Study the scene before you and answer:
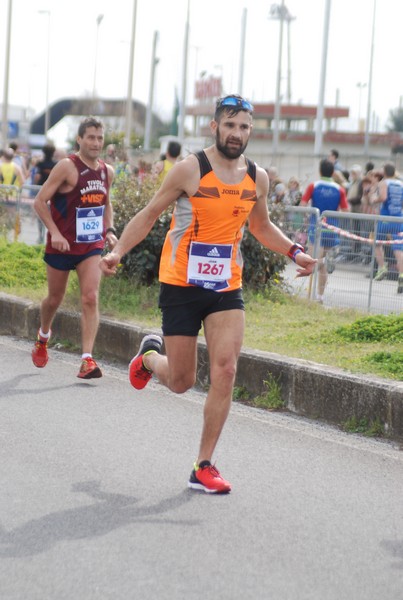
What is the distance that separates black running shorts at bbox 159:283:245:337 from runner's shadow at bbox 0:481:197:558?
2.91ft

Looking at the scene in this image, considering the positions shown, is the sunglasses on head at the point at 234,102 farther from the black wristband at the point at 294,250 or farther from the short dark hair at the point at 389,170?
the short dark hair at the point at 389,170

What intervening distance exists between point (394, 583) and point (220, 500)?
55.4 inches

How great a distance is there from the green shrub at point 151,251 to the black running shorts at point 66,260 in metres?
2.58

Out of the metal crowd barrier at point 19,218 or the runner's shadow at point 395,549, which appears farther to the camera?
the metal crowd barrier at point 19,218

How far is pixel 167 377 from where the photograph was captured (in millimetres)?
6504

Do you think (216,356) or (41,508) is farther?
(216,356)

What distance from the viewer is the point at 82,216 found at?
9.33 m

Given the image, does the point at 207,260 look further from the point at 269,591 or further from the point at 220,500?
the point at 269,591

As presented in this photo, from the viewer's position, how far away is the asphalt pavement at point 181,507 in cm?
448

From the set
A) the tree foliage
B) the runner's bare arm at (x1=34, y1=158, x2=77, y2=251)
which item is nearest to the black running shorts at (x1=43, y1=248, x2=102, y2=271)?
the runner's bare arm at (x1=34, y1=158, x2=77, y2=251)

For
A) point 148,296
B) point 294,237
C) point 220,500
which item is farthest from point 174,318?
point 294,237

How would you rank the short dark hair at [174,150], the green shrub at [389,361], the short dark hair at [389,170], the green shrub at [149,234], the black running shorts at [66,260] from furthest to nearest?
the short dark hair at [389,170]
the short dark hair at [174,150]
the green shrub at [149,234]
the black running shorts at [66,260]
the green shrub at [389,361]

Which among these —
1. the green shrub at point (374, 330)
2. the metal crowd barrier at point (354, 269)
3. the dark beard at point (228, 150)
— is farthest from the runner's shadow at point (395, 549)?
the metal crowd barrier at point (354, 269)

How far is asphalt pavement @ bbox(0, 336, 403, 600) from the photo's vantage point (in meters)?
4.48
